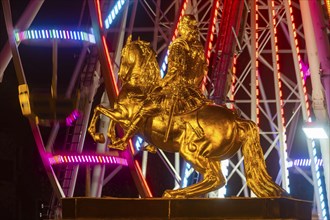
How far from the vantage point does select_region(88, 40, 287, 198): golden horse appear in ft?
30.8

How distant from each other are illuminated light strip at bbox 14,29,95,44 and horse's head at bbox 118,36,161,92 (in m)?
11.2

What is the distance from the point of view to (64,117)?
22297mm

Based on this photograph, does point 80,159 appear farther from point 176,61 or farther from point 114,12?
point 176,61

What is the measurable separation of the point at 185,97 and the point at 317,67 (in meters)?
10.4

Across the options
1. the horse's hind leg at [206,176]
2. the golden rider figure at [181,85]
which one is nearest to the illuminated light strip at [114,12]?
the golden rider figure at [181,85]

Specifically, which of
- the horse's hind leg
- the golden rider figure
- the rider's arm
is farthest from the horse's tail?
the rider's arm

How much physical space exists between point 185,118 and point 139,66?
897 millimetres

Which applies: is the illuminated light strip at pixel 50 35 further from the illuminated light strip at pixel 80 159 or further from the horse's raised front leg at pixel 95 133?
the horse's raised front leg at pixel 95 133

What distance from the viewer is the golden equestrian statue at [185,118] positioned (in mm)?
9422

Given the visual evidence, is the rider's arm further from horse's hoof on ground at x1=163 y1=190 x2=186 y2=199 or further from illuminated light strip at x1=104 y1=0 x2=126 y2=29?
illuminated light strip at x1=104 y1=0 x2=126 y2=29

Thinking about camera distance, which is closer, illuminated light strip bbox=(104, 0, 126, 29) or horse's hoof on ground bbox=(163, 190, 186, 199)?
horse's hoof on ground bbox=(163, 190, 186, 199)

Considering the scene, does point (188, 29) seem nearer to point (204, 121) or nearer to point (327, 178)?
point (204, 121)

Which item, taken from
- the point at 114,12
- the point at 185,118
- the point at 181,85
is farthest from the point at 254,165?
the point at 114,12

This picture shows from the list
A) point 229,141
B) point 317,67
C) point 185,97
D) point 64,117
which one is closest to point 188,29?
point 185,97
